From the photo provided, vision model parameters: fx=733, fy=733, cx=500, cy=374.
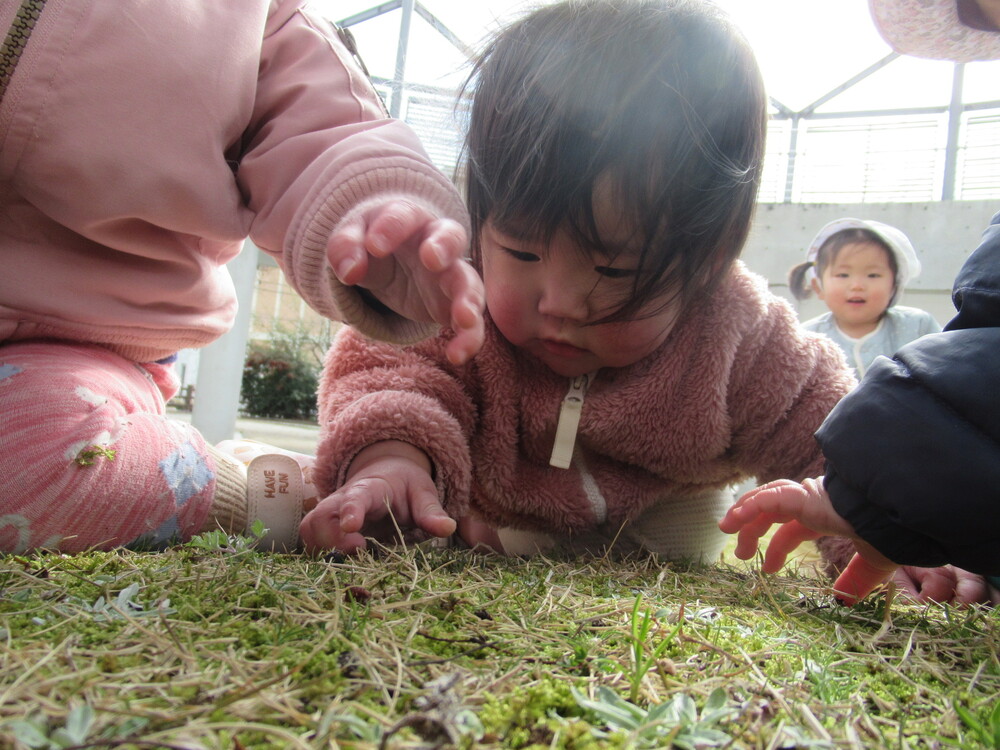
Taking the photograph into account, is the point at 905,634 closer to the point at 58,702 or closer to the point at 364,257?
the point at 364,257

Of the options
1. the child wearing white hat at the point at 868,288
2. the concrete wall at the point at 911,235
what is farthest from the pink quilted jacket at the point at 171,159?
the concrete wall at the point at 911,235

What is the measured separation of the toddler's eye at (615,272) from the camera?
129 cm

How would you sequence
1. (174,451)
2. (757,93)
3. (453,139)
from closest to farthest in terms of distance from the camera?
(174,451), (757,93), (453,139)

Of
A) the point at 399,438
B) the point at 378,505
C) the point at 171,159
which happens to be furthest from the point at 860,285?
the point at 171,159

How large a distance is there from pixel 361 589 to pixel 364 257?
366 millimetres

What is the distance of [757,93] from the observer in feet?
4.50

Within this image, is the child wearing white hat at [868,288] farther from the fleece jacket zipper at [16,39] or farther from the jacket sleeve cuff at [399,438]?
the fleece jacket zipper at [16,39]

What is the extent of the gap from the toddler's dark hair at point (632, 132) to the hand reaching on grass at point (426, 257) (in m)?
0.39

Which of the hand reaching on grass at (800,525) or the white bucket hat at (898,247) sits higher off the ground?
the white bucket hat at (898,247)

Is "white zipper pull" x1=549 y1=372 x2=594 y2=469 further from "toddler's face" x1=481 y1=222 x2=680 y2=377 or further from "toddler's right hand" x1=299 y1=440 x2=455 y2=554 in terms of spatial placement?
→ "toddler's right hand" x1=299 y1=440 x2=455 y2=554

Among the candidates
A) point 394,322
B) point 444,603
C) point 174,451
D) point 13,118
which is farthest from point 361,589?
point 13,118

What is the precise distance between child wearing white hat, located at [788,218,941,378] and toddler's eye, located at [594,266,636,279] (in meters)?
3.07

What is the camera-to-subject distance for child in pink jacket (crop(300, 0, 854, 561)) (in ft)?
4.14

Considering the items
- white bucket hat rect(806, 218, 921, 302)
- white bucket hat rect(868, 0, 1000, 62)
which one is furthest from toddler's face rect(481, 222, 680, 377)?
white bucket hat rect(806, 218, 921, 302)
